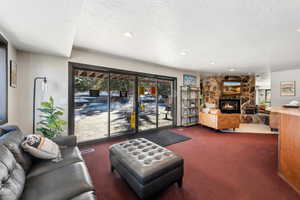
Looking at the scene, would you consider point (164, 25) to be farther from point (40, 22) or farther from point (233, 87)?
point (233, 87)

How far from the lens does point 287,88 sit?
500 cm

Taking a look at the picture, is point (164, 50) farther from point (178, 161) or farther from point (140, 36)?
point (178, 161)

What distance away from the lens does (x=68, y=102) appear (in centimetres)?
304

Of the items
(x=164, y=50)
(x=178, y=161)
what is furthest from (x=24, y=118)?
(x=164, y=50)

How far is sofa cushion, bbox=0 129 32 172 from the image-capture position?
1381mm

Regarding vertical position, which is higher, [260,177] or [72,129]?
[72,129]

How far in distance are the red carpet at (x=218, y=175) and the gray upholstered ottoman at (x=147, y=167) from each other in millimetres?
213

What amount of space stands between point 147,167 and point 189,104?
4.42 meters

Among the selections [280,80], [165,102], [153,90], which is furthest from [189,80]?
[280,80]

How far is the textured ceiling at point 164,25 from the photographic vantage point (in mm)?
1456

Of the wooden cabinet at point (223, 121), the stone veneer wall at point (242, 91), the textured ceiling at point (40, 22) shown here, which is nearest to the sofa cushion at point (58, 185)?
the textured ceiling at point (40, 22)

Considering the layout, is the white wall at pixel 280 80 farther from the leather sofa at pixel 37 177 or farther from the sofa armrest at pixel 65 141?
the sofa armrest at pixel 65 141

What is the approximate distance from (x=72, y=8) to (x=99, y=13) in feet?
1.23

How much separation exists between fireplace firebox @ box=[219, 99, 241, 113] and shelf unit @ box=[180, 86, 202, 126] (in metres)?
1.30
